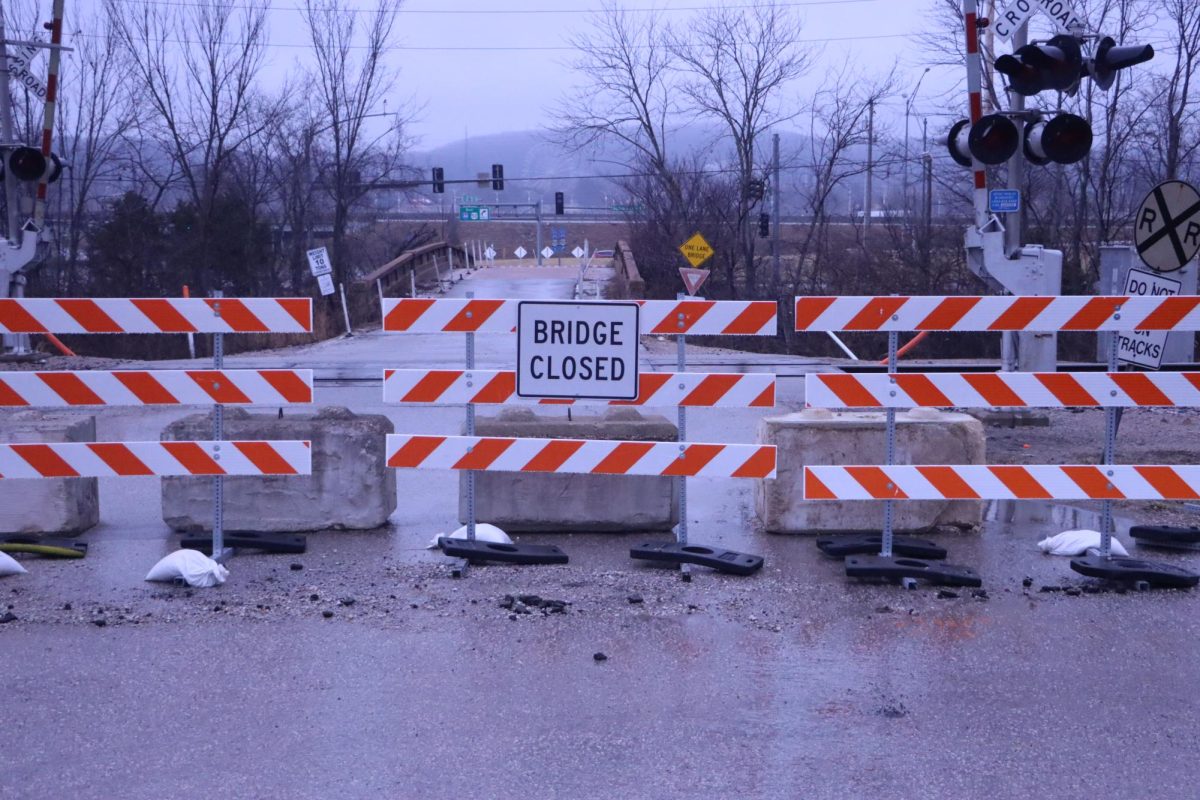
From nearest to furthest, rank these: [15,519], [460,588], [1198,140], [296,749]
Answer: [296,749] → [460,588] → [15,519] → [1198,140]

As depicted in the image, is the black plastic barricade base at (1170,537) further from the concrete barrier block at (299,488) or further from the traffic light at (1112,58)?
the concrete barrier block at (299,488)

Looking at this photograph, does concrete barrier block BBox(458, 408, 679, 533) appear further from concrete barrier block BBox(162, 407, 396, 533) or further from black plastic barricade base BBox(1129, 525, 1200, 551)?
black plastic barricade base BBox(1129, 525, 1200, 551)

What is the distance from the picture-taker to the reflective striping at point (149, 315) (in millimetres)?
7996

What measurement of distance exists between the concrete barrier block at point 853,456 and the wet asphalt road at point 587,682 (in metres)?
0.39

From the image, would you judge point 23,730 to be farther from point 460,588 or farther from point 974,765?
point 974,765

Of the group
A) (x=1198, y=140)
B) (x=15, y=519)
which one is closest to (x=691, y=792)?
(x=15, y=519)

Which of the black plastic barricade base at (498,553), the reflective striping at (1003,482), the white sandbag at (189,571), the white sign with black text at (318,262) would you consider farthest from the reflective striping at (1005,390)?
the white sign with black text at (318,262)

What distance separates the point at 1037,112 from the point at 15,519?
35.4 feet

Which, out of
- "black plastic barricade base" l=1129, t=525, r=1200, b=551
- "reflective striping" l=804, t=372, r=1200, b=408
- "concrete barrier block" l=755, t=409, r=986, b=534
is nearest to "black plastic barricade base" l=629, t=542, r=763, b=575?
"concrete barrier block" l=755, t=409, r=986, b=534

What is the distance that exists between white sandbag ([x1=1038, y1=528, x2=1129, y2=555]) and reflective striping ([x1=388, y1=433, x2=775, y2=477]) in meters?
1.97

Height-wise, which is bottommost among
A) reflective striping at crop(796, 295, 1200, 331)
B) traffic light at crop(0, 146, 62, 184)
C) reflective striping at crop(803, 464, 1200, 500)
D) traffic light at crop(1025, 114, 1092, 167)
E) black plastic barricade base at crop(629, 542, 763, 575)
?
black plastic barricade base at crop(629, 542, 763, 575)

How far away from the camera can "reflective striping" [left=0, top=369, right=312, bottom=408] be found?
7.97m

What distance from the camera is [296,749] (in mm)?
5098

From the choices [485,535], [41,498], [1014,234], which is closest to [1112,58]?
[1014,234]
